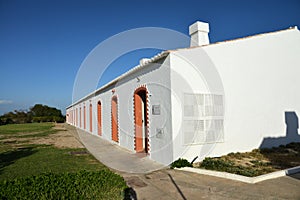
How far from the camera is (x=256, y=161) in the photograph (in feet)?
22.2

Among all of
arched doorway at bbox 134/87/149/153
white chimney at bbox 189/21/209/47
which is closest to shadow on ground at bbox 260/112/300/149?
→ white chimney at bbox 189/21/209/47

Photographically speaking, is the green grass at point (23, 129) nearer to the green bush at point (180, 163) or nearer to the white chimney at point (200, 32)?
the white chimney at point (200, 32)

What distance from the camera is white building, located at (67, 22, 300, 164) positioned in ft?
22.3

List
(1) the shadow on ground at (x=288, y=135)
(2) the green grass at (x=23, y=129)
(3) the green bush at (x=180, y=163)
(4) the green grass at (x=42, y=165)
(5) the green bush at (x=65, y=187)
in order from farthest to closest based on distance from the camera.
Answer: (2) the green grass at (x=23, y=129) → (1) the shadow on ground at (x=288, y=135) → (4) the green grass at (x=42, y=165) → (3) the green bush at (x=180, y=163) → (5) the green bush at (x=65, y=187)

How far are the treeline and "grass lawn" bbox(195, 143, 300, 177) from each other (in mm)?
45072

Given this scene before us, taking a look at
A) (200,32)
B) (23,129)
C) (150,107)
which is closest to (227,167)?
(150,107)

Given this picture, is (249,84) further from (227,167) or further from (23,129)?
(23,129)

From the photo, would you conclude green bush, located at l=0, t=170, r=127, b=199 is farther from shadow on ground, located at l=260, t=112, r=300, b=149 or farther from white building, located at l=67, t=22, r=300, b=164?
shadow on ground, located at l=260, t=112, r=300, b=149

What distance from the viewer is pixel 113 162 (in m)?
7.71

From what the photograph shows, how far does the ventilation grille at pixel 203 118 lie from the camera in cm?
687

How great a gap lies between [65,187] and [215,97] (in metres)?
5.38

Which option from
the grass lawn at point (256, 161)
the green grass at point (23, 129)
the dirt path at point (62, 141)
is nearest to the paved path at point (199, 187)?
the grass lawn at point (256, 161)

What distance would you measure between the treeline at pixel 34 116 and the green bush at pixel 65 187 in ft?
147

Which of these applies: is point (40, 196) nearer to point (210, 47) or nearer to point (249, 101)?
point (210, 47)
